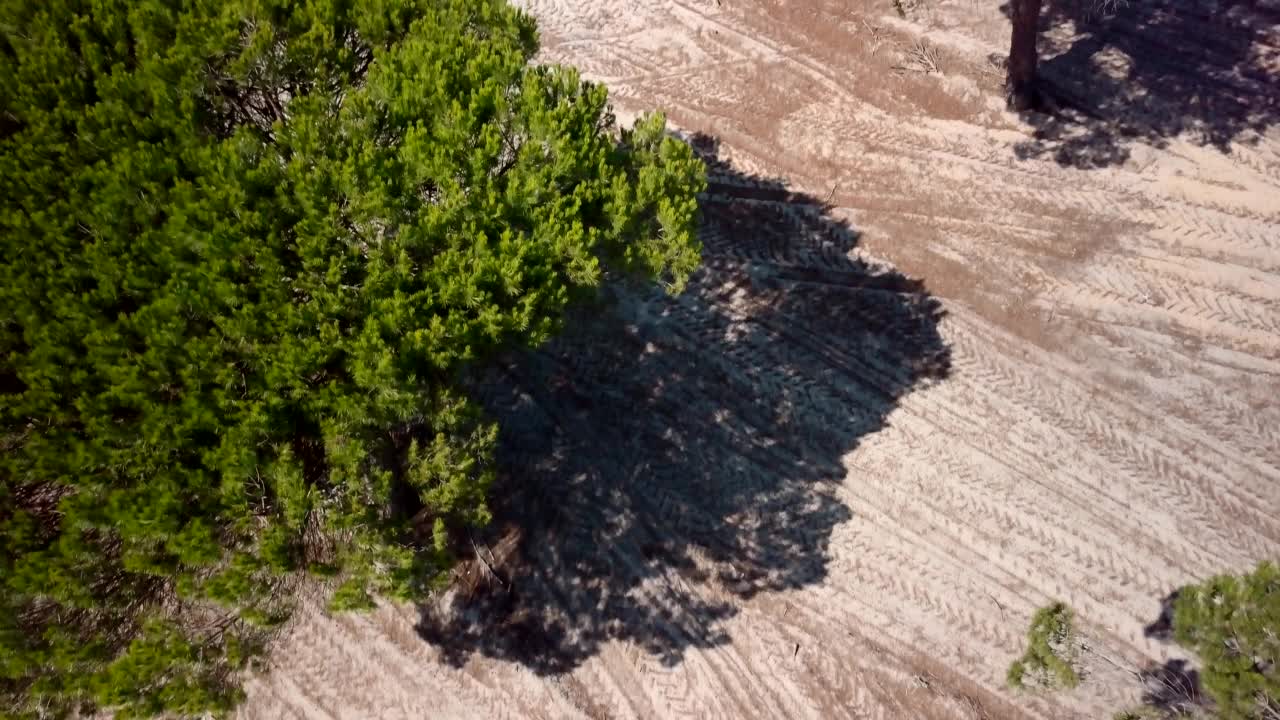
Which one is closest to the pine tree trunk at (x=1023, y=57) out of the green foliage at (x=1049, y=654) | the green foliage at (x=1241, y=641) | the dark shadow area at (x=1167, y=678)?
the dark shadow area at (x=1167, y=678)

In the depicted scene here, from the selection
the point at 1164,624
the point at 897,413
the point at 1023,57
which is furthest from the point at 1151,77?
the point at 1164,624

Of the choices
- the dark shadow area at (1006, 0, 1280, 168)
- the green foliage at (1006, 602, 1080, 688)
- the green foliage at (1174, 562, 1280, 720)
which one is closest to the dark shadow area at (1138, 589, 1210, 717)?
the green foliage at (1006, 602, 1080, 688)

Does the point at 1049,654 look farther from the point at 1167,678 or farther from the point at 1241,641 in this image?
the point at 1241,641

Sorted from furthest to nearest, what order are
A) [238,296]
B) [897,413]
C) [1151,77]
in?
[1151,77] < [897,413] < [238,296]

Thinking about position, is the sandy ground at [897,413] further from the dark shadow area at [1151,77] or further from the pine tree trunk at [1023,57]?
the pine tree trunk at [1023,57]

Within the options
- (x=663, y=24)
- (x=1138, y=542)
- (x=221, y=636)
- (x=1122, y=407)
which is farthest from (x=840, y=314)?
(x=221, y=636)

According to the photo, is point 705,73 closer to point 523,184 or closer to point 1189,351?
point 523,184

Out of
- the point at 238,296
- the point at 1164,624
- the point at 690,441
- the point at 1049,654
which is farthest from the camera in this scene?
the point at 690,441
